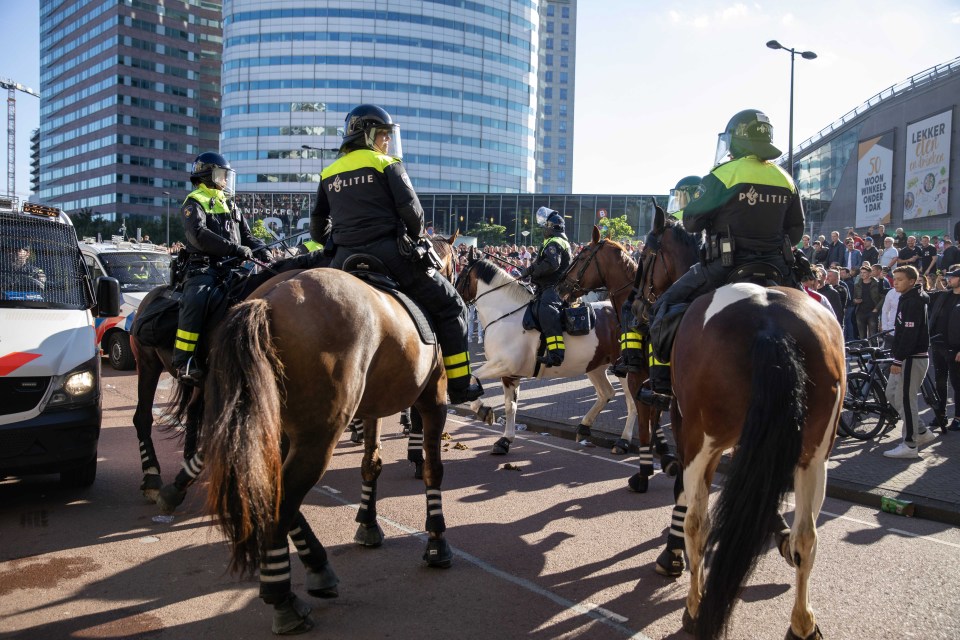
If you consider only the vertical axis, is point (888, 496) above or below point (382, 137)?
below

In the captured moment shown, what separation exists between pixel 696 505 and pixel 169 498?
415 cm

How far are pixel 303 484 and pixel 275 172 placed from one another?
286 feet

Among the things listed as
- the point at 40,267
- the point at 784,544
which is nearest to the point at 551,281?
the point at 784,544

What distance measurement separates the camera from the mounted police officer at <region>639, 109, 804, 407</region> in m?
4.81

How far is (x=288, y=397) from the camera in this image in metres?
3.76

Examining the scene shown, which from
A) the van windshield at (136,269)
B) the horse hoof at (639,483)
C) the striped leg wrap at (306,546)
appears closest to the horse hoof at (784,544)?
the horse hoof at (639,483)

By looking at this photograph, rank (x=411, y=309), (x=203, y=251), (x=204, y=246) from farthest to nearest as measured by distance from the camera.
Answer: (x=203, y=251)
(x=204, y=246)
(x=411, y=309)

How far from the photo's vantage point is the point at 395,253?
4.90 metres

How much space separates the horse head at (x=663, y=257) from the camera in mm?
6250

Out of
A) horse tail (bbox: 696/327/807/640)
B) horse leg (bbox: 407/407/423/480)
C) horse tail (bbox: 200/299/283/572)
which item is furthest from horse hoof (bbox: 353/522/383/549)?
horse tail (bbox: 696/327/807/640)

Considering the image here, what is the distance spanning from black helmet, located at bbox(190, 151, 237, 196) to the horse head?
377 cm

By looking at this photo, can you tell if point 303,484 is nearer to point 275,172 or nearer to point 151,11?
point 275,172

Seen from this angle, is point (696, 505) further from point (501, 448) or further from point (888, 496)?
point (501, 448)

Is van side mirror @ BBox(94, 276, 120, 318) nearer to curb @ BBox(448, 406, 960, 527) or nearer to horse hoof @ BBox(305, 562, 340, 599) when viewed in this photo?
horse hoof @ BBox(305, 562, 340, 599)
